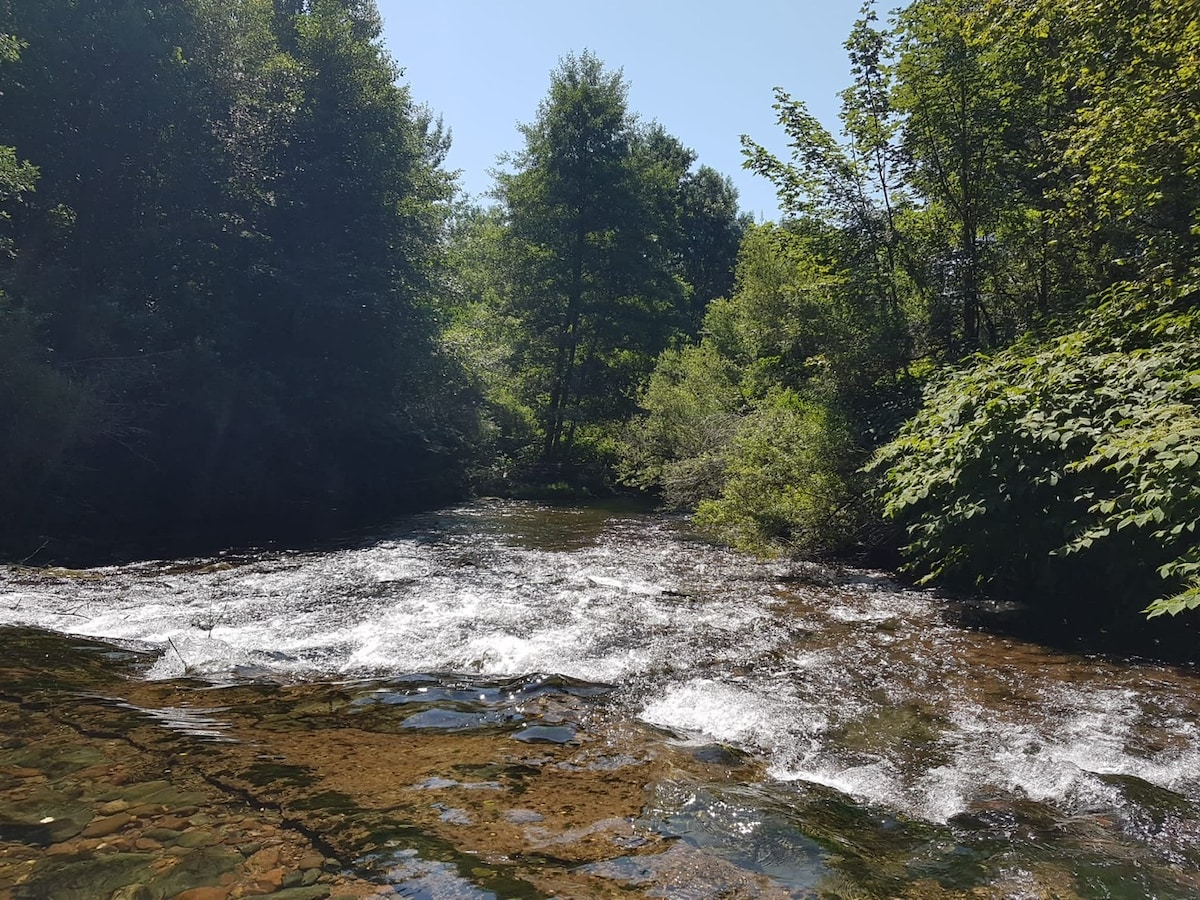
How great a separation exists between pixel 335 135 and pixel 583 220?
10161 mm

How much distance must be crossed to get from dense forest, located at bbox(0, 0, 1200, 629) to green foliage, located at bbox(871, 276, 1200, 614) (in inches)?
1.9

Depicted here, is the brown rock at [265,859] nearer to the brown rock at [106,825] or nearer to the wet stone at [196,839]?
the wet stone at [196,839]

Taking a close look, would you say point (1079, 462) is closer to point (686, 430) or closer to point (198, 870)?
point (198, 870)

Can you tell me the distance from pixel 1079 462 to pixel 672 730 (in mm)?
4726

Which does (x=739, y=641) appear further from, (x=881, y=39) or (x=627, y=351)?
(x=627, y=351)

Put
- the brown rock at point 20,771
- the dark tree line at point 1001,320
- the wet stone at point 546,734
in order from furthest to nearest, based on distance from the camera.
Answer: the dark tree line at point 1001,320
the wet stone at point 546,734
the brown rock at point 20,771

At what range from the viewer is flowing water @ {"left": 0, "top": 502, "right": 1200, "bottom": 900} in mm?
3697

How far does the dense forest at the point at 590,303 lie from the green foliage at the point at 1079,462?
0.05 metres

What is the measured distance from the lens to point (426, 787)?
14.6 ft

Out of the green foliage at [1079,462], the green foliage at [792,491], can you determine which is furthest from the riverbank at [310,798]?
the green foliage at [792,491]

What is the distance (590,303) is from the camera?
30.0 metres

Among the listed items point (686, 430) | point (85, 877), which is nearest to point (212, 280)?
point (686, 430)

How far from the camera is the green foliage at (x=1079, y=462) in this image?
659cm

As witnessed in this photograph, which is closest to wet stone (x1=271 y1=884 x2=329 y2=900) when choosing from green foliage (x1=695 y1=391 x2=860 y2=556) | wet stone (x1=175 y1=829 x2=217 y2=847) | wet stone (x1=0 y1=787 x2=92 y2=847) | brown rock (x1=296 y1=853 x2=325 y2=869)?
brown rock (x1=296 y1=853 x2=325 y2=869)
